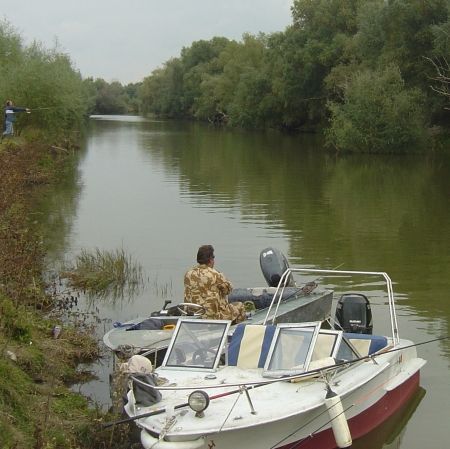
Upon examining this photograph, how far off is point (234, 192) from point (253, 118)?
177 ft

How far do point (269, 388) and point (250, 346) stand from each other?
0.92 m

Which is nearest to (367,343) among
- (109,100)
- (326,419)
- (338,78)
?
(326,419)

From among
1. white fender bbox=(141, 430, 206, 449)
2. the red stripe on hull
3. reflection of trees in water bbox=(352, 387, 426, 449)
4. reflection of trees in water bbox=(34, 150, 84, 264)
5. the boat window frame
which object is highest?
the boat window frame

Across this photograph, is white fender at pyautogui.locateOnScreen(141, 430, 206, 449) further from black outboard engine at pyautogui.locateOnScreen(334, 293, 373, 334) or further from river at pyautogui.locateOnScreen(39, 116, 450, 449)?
black outboard engine at pyautogui.locateOnScreen(334, 293, 373, 334)

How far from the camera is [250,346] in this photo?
9148 millimetres

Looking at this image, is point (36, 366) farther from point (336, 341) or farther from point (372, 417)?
point (372, 417)

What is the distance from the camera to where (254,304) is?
12.7 m

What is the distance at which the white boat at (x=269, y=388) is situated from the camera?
7547 millimetres

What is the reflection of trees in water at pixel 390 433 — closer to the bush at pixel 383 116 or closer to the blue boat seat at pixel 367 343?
the blue boat seat at pixel 367 343

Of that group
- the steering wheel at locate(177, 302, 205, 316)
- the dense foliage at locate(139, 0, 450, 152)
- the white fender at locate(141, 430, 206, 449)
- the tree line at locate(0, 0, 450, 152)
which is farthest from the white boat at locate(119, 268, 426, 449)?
the tree line at locate(0, 0, 450, 152)

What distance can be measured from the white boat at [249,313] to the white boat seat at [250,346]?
0.97 metres

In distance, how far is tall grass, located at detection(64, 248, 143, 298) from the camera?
621 inches

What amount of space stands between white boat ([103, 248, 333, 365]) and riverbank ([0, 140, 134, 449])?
2.45ft

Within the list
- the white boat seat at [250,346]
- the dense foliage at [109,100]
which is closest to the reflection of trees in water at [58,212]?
the white boat seat at [250,346]
